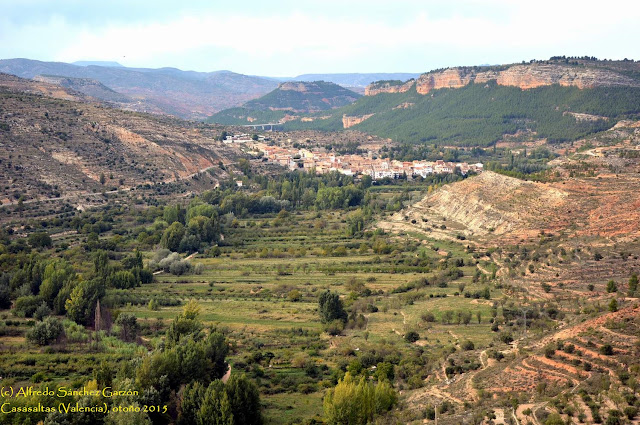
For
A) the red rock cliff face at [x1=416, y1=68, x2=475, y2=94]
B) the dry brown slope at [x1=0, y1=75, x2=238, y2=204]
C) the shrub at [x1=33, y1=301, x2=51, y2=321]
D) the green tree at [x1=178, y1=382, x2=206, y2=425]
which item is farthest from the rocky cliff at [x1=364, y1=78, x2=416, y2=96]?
the green tree at [x1=178, y1=382, x2=206, y2=425]

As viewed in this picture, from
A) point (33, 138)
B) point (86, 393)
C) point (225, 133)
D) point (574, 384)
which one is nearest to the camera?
point (574, 384)

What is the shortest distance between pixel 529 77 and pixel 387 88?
51.7m

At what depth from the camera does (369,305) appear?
3928 centimetres

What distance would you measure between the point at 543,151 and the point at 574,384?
8283 cm

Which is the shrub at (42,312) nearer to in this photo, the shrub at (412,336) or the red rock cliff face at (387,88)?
the shrub at (412,336)

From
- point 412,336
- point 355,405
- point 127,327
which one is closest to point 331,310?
point 412,336

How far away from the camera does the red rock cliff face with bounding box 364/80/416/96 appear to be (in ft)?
551

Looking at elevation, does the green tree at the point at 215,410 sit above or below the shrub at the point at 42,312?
above

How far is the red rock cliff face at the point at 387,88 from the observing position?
6614 inches

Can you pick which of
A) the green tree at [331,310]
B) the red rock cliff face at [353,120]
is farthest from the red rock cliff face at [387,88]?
the green tree at [331,310]

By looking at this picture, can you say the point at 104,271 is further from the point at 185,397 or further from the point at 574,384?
the point at 574,384

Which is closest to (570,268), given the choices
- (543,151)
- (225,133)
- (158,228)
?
(158,228)

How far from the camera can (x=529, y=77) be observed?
130000 mm

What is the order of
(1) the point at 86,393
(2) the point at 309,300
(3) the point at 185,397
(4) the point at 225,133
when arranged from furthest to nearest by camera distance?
(4) the point at 225,133 → (2) the point at 309,300 → (3) the point at 185,397 → (1) the point at 86,393
